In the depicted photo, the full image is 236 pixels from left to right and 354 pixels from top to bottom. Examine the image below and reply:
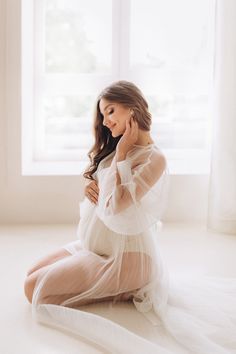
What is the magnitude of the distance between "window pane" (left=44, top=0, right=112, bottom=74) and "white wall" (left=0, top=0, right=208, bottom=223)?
548 mm

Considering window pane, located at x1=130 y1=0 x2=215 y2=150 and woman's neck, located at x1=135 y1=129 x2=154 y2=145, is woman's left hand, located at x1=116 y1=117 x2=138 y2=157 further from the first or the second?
window pane, located at x1=130 y1=0 x2=215 y2=150

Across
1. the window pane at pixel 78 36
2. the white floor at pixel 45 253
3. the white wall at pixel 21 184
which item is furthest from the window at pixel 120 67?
the white floor at pixel 45 253

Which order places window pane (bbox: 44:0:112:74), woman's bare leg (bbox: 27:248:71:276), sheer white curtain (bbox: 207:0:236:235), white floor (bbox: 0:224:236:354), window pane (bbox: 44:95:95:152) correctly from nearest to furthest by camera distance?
1. white floor (bbox: 0:224:236:354)
2. woman's bare leg (bbox: 27:248:71:276)
3. sheer white curtain (bbox: 207:0:236:235)
4. window pane (bbox: 44:0:112:74)
5. window pane (bbox: 44:95:95:152)

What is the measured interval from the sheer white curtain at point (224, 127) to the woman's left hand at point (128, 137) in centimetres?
136

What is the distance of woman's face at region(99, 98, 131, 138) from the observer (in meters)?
2.15

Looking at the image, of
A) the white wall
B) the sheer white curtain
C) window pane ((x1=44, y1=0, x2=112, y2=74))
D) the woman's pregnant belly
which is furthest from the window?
the woman's pregnant belly

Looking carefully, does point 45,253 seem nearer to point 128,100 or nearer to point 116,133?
point 116,133

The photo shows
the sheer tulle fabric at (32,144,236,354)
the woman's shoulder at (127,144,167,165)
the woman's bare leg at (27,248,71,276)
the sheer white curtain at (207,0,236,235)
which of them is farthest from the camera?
the sheer white curtain at (207,0,236,235)

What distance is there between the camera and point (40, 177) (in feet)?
11.6

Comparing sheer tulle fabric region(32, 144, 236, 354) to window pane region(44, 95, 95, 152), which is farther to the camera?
window pane region(44, 95, 95, 152)

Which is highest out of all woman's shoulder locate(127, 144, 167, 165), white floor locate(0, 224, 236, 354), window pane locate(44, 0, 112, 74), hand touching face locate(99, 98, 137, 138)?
window pane locate(44, 0, 112, 74)

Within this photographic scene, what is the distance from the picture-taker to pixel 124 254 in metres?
2.12

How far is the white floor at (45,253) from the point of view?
1.83 metres

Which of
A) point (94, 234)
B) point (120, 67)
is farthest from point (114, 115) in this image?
point (120, 67)
